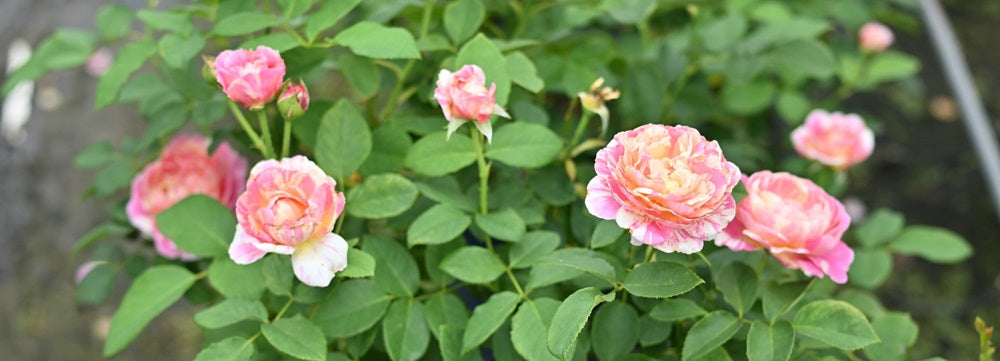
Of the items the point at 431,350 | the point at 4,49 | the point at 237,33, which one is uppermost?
the point at 237,33

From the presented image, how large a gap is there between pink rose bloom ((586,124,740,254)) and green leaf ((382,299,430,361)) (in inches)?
8.5

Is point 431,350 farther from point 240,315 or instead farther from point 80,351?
point 80,351

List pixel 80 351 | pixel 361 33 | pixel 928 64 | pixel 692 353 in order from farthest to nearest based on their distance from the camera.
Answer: pixel 928 64
pixel 80 351
pixel 361 33
pixel 692 353

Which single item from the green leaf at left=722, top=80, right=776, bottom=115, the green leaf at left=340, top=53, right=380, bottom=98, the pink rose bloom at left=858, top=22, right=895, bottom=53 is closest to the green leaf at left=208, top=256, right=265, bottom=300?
the green leaf at left=340, top=53, right=380, bottom=98

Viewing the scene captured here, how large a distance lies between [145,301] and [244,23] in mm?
281

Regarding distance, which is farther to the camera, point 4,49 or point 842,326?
point 4,49

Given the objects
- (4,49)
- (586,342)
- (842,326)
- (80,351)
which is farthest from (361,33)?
(4,49)

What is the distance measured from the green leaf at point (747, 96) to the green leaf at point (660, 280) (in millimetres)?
672

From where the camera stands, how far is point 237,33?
2.72 feet

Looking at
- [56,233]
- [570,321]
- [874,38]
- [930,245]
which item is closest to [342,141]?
[570,321]

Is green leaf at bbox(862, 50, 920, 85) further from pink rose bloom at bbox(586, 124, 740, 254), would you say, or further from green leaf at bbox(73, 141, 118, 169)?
green leaf at bbox(73, 141, 118, 169)

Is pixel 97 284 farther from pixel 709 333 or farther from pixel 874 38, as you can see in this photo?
pixel 874 38

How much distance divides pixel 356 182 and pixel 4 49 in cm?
193

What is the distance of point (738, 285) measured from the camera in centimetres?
74
